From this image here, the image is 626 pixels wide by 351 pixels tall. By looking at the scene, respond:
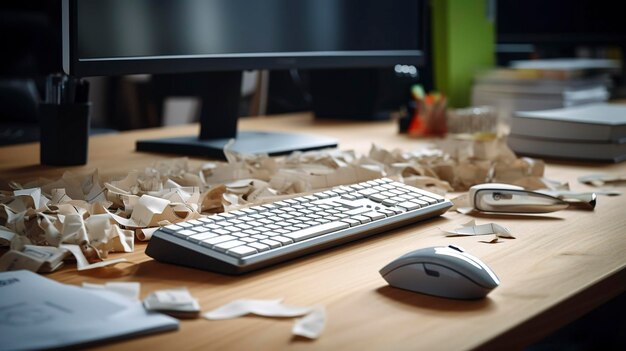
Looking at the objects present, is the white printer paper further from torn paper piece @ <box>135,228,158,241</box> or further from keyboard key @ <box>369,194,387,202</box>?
keyboard key @ <box>369,194,387,202</box>

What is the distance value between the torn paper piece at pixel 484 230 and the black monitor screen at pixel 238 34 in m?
0.51

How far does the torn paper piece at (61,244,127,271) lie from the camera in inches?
28.9

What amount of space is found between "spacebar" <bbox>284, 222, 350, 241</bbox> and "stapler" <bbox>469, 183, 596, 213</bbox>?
228mm

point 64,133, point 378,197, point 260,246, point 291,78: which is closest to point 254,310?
point 260,246

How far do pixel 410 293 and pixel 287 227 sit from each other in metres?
0.16

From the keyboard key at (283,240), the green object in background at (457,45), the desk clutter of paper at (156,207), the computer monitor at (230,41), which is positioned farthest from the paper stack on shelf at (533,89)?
the keyboard key at (283,240)

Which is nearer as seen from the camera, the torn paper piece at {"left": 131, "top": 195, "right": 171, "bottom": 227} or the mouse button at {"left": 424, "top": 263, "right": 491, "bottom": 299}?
the mouse button at {"left": 424, "top": 263, "right": 491, "bottom": 299}

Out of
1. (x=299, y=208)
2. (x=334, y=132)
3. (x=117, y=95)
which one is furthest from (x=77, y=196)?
(x=117, y=95)

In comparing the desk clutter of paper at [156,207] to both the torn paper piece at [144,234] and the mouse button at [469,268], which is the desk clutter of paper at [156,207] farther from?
the mouse button at [469,268]

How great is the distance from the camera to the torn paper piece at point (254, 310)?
2.03 feet

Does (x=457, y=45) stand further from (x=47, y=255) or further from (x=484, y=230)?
(x=47, y=255)

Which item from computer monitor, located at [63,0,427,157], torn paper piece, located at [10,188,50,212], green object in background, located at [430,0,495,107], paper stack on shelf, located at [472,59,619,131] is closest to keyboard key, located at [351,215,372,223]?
torn paper piece, located at [10,188,50,212]

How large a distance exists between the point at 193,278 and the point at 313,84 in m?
1.31

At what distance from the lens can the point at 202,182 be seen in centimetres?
107
